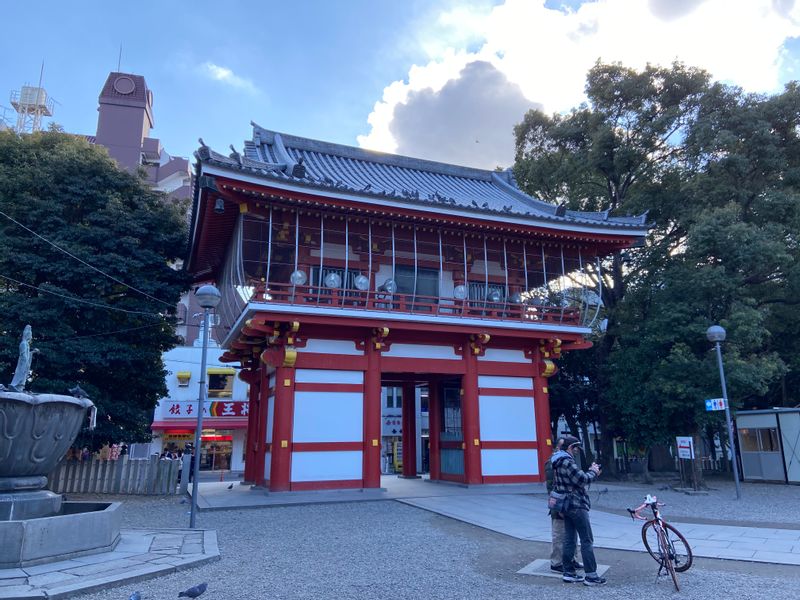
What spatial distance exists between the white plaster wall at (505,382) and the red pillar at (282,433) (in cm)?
634

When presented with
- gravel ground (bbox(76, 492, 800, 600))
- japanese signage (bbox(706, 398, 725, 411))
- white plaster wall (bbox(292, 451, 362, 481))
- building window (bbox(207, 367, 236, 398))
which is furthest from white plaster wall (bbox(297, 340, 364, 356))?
building window (bbox(207, 367, 236, 398))

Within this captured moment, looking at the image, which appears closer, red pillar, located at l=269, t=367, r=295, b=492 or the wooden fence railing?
red pillar, located at l=269, t=367, r=295, b=492

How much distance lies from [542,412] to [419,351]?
4.87 m

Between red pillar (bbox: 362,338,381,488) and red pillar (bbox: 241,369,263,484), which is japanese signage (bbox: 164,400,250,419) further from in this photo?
red pillar (bbox: 362,338,381,488)

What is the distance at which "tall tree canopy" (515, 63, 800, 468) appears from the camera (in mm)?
18719

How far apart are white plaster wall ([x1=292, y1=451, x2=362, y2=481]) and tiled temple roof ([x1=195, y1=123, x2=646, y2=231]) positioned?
7.60 meters

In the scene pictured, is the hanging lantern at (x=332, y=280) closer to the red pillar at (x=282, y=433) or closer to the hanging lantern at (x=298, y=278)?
the hanging lantern at (x=298, y=278)

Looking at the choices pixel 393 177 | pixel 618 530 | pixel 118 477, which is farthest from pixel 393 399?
pixel 618 530

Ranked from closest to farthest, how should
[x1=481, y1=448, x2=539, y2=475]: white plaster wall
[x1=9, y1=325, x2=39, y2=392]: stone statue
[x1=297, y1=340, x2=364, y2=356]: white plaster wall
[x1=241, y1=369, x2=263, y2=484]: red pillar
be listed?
[x1=9, y1=325, x2=39, y2=392]: stone statue < [x1=297, y1=340, x2=364, y2=356]: white plaster wall < [x1=481, y1=448, x2=539, y2=475]: white plaster wall < [x1=241, y1=369, x2=263, y2=484]: red pillar

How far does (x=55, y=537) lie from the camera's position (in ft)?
23.4

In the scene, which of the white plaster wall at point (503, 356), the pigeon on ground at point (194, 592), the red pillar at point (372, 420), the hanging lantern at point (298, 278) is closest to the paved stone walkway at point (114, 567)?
the pigeon on ground at point (194, 592)

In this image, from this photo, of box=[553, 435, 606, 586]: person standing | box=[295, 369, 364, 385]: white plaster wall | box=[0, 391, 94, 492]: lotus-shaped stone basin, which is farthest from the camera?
box=[295, 369, 364, 385]: white plaster wall

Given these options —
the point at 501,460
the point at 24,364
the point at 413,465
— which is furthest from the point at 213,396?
the point at 24,364

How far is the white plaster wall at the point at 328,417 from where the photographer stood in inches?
613
